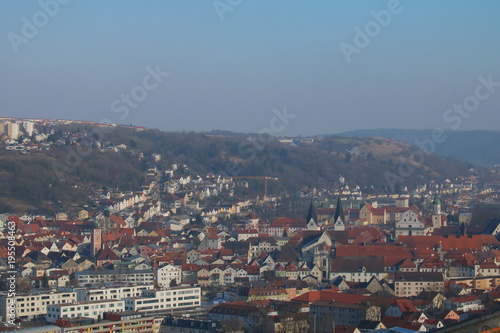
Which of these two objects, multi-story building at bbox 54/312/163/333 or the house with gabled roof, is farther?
the house with gabled roof

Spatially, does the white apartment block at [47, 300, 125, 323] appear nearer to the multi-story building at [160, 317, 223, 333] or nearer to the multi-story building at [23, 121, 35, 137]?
the multi-story building at [160, 317, 223, 333]

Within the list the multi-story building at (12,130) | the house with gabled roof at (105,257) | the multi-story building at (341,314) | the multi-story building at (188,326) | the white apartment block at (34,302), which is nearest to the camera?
the multi-story building at (188,326)

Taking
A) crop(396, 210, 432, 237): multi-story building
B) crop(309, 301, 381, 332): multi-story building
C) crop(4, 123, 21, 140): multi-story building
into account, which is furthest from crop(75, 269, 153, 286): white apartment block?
crop(4, 123, 21, 140): multi-story building

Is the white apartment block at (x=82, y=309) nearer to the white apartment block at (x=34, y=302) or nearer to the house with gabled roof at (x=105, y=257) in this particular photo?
the white apartment block at (x=34, y=302)

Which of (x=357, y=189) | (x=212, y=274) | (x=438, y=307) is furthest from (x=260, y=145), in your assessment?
(x=438, y=307)

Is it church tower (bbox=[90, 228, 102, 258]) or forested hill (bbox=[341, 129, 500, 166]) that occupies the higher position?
forested hill (bbox=[341, 129, 500, 166])

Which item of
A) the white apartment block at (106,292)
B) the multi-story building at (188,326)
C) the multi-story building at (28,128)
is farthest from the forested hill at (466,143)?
the multi-story building at (188,326)

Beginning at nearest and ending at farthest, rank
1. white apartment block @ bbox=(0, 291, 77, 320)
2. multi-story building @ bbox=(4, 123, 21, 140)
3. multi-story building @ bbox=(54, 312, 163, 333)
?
multi-story building @ bbox=(54, 312, 163, 333)
white apartment block @ bbox=(0, 291, 77, 320)
multi-story building @ bbox=(4, 123, 21, 140)

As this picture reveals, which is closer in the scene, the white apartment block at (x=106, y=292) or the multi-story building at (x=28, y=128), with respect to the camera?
the white apartment block at (x=106, y=292)
